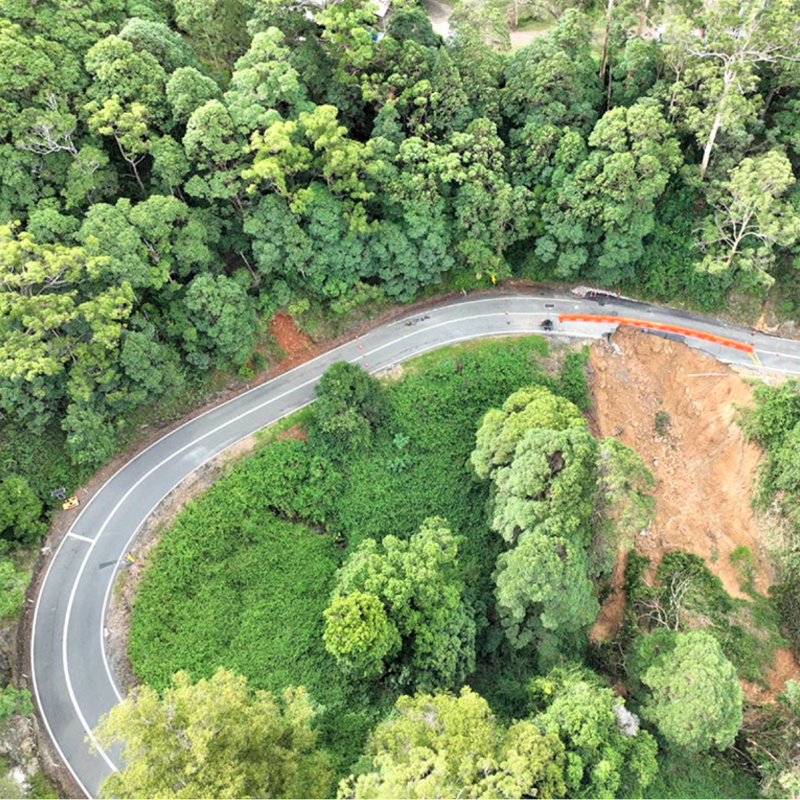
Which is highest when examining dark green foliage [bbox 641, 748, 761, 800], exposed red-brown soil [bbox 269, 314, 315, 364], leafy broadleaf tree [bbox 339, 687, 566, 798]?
exposed red-brown soil [bbox 269, 314, 315, 364]

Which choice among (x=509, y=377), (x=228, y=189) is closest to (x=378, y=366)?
(x=509, y=377)

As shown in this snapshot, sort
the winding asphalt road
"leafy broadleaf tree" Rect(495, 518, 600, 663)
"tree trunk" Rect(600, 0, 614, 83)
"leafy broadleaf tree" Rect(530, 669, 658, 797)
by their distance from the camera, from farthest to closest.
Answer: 1. "tree trunk" Rect(600, 0, 614, 83)
2. the winding asphalt road
3. "leafy broadleaf tree" Rect(495, 518, 600, 663)
4. "leafy broadleaf tree" Rect(530, 669, 658, 797)

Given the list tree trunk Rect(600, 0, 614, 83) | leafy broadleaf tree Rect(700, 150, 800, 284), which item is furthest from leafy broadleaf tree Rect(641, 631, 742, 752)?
tree trunk Rect(600, 0, 614, 83)

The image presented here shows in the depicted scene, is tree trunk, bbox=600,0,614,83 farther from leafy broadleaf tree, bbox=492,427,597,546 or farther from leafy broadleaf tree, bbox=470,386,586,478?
leafy broadleaf tree, bbox=492,427,597,546

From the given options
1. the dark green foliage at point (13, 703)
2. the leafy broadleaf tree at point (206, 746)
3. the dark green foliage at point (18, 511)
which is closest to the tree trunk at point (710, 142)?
the leafy broadleaf tree at point (206, 746)

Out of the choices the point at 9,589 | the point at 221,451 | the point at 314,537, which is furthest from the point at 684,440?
the point at 9,589

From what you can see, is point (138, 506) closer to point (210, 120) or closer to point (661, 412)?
point (210, 120)

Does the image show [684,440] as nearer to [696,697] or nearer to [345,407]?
[696,697]
